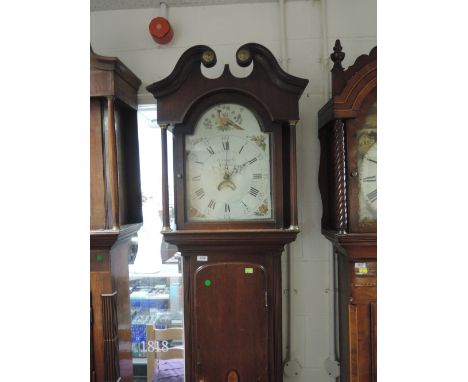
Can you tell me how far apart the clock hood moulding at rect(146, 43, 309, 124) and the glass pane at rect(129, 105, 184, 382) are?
0.41 metres

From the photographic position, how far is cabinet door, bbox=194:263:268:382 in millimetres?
1195

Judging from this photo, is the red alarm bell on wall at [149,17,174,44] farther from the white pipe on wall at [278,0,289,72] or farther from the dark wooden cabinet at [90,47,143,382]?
the white pipe on wall at [278,0,289,72]

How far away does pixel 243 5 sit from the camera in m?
1.45

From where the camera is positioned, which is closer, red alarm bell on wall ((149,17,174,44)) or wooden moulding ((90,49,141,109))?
wooden moulding ((90,49,141,109))

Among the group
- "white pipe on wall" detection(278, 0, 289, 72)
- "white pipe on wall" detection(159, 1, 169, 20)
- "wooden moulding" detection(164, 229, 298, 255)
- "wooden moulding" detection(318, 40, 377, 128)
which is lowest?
"wooden moulding" detection(164, 229, 298, 255)

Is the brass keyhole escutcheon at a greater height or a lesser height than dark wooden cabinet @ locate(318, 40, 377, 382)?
lesser

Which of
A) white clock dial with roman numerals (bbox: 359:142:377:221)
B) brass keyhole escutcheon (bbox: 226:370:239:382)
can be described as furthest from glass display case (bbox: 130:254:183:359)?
white clock dial with roman numerals (bbox: 359:142:377:221)

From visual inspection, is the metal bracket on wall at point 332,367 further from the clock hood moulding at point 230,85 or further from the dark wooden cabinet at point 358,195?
the clock hood moulding at point 230,85

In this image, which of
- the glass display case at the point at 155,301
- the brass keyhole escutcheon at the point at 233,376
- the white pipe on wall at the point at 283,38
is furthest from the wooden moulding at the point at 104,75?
the brass keyhole escutcheon at the point at 233,376

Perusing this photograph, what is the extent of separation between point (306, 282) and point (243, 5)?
137 cm

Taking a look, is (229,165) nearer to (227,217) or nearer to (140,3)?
(227,217)

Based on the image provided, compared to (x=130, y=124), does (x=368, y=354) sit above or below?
below

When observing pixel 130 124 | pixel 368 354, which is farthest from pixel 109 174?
pixel 368 354
